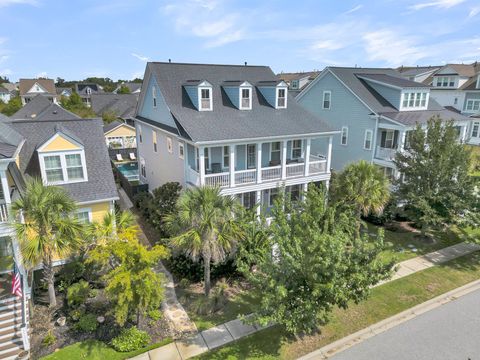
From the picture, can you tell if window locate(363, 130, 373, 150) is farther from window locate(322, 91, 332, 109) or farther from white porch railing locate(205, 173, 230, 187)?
white porch railing locate(205, 173, 230, 187)

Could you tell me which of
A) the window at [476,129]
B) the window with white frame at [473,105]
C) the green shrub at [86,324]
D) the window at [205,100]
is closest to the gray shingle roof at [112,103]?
the window at [205,100]

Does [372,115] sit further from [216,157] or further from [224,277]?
[224,277]

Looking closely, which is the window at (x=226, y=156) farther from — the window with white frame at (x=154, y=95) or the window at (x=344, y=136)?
the window at (x=344, y=136)

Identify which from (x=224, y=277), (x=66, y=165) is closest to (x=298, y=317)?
(x=224, y=277)

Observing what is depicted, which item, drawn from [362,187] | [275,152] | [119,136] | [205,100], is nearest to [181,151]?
[205,100]

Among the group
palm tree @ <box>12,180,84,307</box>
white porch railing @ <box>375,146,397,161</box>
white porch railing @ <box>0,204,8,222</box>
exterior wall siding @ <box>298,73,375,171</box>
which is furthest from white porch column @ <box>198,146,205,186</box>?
white porch railing @ <box>375,146,397,161</box>
